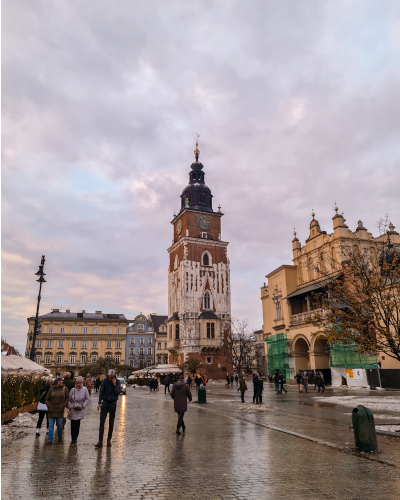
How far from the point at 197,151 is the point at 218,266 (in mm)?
26383

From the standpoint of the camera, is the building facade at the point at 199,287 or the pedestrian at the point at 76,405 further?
the building facade at the point at 199,287

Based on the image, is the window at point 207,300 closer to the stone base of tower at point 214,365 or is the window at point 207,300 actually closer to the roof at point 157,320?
the stone base of tower at point 214,365

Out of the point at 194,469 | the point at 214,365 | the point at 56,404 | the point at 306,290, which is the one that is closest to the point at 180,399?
the point at 56,404

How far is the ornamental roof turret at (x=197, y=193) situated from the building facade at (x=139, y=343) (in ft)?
120

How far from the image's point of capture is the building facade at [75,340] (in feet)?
295

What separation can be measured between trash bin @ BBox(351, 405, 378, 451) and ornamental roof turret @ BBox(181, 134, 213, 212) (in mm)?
63845

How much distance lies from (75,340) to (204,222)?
145 feet

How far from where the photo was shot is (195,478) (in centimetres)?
696

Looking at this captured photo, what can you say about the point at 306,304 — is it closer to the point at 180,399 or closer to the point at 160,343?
the point at 180,399

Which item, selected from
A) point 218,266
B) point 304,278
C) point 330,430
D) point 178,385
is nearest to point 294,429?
point 330,430

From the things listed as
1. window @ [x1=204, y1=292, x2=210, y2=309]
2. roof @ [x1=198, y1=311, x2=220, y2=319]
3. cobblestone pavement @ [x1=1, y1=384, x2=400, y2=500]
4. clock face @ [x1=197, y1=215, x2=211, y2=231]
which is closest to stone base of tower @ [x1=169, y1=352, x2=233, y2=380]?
roof @ [x1=198, y1=311, x2=220, y2=319]

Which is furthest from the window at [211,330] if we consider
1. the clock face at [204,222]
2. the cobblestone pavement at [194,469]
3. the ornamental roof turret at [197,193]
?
the cobblestone pavement at [194,469]

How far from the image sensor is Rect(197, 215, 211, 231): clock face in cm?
7144

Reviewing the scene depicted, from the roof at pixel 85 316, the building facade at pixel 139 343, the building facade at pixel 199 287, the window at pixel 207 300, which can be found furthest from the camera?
the building facade at pixel 139 343
